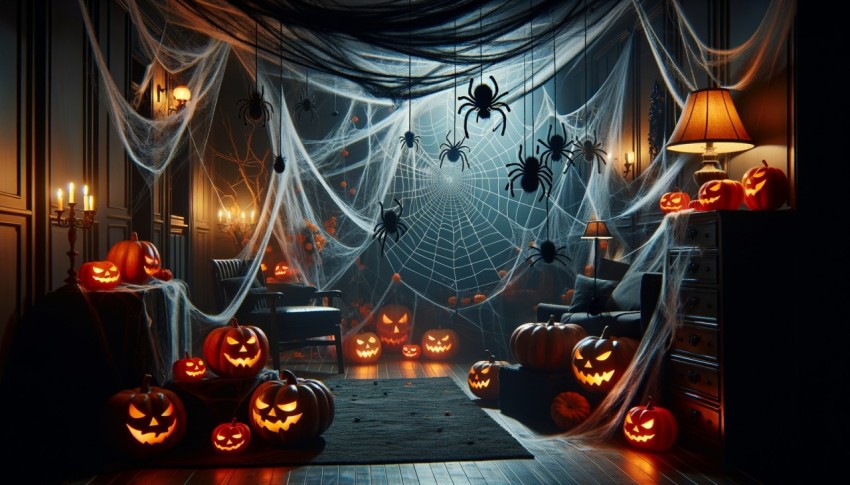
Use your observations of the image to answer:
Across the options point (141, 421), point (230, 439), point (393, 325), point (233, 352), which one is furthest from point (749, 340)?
point (393, 325)

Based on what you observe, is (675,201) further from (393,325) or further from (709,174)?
(393,325)

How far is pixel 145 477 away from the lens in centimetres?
281

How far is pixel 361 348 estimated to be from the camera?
238 inches

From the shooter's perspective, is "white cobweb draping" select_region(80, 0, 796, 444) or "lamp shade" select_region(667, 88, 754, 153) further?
→ "white cobweb draping" select_region(80, 0, 796, 444)

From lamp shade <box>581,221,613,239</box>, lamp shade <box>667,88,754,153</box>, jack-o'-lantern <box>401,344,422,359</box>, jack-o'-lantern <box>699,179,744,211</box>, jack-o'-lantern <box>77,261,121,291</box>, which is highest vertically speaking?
lamp shade <box>667,88,754,153</box>

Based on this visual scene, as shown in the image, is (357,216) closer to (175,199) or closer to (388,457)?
(175,199)

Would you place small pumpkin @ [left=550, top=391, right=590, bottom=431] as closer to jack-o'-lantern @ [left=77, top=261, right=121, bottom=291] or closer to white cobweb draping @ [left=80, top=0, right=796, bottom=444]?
white cobweb draping @ [left=80, top=0, right=796, bottom=444]

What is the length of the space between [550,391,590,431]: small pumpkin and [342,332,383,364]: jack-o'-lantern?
2.54 metres

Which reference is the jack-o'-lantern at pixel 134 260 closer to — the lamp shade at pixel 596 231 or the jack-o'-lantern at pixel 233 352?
the jack-o'-lantern at pixel 233 352

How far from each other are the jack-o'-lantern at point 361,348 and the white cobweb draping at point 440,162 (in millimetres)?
269

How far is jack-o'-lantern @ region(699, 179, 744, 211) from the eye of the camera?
126 inches

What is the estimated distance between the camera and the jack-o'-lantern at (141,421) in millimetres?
3000

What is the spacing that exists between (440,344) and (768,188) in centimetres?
364

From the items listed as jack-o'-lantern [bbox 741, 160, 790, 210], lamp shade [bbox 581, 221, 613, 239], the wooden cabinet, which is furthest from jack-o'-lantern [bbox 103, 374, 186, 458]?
lamp shade [bbox 581, 221, 613, 239]
